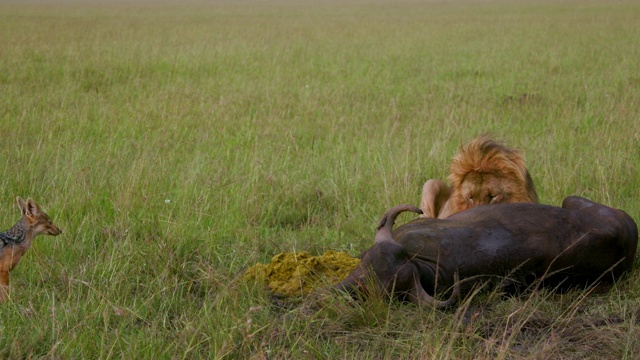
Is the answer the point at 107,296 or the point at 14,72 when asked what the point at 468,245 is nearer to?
the point at 107,296

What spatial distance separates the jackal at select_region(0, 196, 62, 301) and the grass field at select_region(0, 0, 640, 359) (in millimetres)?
168

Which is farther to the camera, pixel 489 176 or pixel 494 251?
pixel 489 176

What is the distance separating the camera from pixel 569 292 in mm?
4047

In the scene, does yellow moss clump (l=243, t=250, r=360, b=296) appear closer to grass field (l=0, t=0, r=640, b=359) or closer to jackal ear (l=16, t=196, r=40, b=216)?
grass field (l=0, t=0, r=640, b=359)

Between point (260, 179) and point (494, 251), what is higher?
point (494, 251)

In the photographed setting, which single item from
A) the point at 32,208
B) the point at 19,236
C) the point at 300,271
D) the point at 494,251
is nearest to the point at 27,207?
the point at 32,208

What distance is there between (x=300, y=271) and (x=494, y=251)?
1037 millimetres

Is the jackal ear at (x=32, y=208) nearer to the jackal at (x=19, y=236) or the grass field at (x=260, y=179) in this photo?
the jackal at (x=19, y=236)

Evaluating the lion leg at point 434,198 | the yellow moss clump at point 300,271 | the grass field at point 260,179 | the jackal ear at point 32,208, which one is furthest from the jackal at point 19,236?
the lion leg at point 434,198

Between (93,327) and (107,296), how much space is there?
1.07 ft

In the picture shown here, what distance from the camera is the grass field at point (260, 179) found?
3.55 m

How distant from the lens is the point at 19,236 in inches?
148

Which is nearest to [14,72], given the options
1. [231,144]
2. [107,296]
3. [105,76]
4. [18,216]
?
[105,76]

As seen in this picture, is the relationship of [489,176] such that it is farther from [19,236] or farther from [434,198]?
[19,236]
